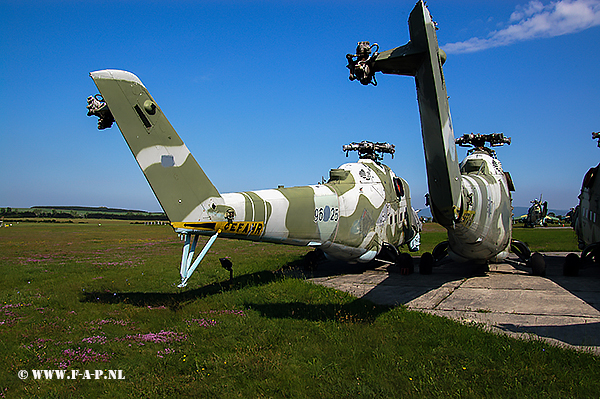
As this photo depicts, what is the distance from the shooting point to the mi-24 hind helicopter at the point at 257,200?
26.6ft

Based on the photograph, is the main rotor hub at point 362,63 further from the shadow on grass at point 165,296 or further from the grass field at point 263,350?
the shadow on grass at point 165,296

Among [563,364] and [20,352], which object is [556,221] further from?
[20,352]

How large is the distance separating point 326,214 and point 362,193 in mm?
2227

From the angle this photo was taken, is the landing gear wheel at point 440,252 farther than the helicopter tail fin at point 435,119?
Yes

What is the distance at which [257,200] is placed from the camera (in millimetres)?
10094

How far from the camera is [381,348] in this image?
644cm

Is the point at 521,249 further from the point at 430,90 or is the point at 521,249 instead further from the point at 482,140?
the point at 430,90

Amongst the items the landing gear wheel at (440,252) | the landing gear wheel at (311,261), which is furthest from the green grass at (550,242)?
the landing gear wheel at (311,261)

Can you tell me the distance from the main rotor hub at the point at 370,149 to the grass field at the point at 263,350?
7.38 metres

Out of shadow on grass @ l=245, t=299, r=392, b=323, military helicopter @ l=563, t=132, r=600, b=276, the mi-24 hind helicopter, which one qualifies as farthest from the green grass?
shadow on grass @ l=245, t=299, r=392, b=323

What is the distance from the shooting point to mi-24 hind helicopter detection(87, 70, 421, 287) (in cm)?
810

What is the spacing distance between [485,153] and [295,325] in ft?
34.6

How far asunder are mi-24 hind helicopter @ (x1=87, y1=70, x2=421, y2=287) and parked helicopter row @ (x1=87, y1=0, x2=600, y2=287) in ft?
0.08

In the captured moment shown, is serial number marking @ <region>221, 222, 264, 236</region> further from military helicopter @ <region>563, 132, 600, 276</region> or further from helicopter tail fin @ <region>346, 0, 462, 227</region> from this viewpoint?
military helicopter @ <region>563, 132, 600, 276</region>
